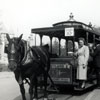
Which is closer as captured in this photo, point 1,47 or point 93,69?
point 93,69

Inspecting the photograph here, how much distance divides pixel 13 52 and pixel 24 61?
0.61 metres

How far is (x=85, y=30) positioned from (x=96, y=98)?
2588 millimetres

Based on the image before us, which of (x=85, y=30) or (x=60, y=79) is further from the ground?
(x=85, y=30)

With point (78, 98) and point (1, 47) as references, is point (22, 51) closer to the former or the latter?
point (78, 98)

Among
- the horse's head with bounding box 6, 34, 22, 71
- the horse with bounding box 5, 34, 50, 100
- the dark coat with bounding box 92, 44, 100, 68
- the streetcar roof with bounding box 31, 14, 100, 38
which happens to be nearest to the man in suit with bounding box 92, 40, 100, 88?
the dark coat with bounding box 92, 44, 100, 68

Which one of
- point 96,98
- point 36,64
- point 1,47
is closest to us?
point 36,64

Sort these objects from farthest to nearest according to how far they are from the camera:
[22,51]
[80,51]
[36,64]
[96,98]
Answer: [80,51] → [96,98] → [36,64] → [22,51]

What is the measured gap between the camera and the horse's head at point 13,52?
28.6 ft

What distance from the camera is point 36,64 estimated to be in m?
10.0

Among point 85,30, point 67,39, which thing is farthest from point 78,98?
point 67,39

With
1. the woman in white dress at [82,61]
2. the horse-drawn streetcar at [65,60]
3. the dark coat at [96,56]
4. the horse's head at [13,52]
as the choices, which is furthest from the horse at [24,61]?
the dark coat at [96,56]

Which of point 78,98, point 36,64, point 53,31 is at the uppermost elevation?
point 53,31

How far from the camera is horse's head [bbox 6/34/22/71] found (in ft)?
28.6

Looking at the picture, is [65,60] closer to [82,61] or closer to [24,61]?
[82,61]
